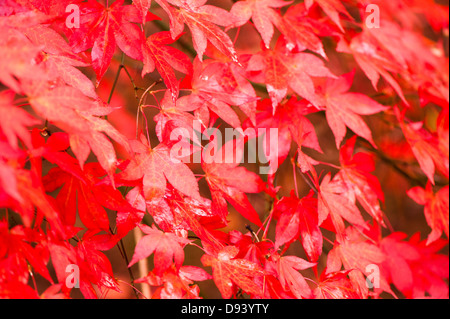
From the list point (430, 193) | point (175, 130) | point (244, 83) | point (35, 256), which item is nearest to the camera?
point (35, 256)

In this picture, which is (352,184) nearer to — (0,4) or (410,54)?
(410,54)

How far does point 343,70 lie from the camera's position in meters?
1.83

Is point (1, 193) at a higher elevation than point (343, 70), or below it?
higher

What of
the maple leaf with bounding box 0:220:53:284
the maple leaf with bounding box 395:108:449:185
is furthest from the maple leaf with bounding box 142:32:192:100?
the maple leaf with bounding box 395:108:449:185

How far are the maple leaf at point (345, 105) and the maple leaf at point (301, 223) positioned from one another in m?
0.21

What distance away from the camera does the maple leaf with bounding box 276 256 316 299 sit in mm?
803

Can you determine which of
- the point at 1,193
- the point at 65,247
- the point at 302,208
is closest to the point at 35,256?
the point at 65,247

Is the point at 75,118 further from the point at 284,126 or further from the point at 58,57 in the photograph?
the point at 284,126

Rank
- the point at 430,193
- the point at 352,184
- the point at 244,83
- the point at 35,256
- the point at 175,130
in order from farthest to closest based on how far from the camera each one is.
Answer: the point at 430,193, the point at 352,184, the point at 244,83, the point at 175,130, the point at 35,256

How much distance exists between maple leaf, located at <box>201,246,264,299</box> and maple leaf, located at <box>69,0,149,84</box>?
0.40 meters

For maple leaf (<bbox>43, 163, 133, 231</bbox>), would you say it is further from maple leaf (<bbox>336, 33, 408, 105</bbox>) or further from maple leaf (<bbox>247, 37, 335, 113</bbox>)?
maple leaf (<bbox>336, 33, 408, 105</bbox>)

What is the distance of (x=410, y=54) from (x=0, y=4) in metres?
1.05

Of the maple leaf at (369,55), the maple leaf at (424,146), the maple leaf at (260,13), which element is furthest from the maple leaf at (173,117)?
the maple leaf at (424,146)

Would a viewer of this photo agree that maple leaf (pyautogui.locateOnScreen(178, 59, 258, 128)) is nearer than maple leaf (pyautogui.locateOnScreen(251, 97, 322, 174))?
Yes
